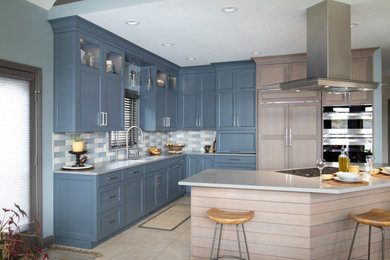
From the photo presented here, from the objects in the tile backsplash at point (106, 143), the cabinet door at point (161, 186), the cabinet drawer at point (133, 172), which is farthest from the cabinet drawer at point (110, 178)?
the cabinet door at point (161, 186)

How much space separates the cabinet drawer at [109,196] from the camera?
355 cm

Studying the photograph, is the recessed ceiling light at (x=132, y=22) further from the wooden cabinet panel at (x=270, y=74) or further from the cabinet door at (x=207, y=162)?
the cabinet door at (x=207, y=162)

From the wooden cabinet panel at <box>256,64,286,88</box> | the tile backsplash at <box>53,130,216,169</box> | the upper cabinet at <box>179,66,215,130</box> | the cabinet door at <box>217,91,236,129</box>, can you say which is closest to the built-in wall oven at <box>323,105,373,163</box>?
the wooden cabinet panel at <box>256,64,286,88</box>

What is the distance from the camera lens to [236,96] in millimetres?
5781

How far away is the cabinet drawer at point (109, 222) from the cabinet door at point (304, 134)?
3.01 metres

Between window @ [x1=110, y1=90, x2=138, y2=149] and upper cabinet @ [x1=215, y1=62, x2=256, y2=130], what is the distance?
5.19 feet

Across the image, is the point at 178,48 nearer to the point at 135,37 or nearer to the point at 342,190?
the point at 135,37

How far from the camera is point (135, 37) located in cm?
419

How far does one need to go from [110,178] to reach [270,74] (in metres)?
3.28

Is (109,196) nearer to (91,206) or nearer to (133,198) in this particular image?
(91,206)

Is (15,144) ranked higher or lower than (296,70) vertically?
lower

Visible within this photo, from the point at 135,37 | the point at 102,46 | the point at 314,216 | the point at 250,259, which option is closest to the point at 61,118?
the point at 102,46

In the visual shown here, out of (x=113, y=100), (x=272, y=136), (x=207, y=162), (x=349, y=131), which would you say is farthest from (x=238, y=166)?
(x=113, y=100)

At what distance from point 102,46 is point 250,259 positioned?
3.07m
